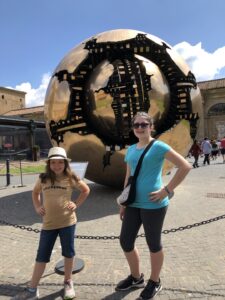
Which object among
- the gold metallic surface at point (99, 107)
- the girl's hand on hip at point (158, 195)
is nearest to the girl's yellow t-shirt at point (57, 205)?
the girl's hand on hip at point (158, 195)

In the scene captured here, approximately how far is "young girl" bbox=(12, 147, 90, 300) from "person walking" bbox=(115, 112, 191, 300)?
0.57m

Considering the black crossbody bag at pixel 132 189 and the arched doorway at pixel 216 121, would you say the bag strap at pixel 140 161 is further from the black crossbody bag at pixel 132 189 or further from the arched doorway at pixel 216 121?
the arched doorway at pixel 216 121

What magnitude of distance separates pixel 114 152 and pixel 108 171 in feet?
1.65

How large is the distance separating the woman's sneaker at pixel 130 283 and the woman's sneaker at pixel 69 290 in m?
0.46

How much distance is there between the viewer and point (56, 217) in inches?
139

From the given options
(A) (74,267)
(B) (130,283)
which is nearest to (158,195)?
(B) (130,283)

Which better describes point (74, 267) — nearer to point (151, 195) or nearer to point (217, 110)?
point (151, 195)

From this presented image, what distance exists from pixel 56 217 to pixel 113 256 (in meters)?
1.38

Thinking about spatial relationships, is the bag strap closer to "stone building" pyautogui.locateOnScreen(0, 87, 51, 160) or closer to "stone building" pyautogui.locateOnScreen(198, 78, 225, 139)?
"stone building" pyautogui.locateOnScreen(0, 87, 51, 160)

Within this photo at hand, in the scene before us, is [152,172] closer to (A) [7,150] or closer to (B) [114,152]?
(B) [114,152]

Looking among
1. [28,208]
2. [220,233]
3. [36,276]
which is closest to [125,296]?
[36,276]

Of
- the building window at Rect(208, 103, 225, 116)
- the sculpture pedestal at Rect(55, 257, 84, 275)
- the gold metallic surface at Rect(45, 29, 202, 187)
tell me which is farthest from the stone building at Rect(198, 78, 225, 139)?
the sculpture pedestal at Rect(55, 257, 84, 275)

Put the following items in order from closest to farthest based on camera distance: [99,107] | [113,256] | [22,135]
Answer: [113,256] → [99,107] → [22,135]

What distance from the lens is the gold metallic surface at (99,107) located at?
724 cm
